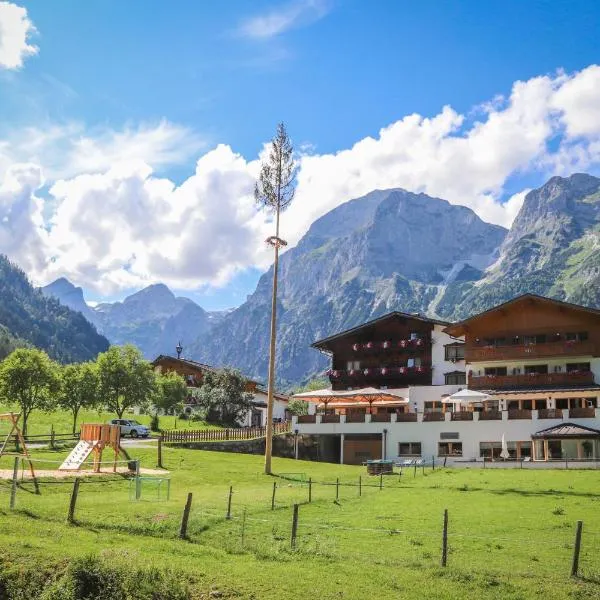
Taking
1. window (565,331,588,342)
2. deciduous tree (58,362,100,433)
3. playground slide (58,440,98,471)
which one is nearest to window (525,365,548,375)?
window (565,331,588,342)

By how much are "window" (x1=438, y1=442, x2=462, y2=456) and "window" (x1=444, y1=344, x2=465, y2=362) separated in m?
15.1

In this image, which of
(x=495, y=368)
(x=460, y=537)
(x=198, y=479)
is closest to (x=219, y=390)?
(x=495, y=368)

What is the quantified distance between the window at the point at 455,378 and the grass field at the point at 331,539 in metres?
37.3

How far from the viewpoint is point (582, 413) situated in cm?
5344

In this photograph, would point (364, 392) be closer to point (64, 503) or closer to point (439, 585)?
point (64, 503)

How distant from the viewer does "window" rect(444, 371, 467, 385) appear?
71.3 metres

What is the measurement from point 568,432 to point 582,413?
2.73 m

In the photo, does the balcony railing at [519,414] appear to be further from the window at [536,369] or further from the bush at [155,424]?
the bush at [155,424]

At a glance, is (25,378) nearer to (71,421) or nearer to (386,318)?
(71,421)

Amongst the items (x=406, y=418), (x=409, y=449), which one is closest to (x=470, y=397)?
(x=406, y=418)

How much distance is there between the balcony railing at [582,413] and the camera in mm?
53156

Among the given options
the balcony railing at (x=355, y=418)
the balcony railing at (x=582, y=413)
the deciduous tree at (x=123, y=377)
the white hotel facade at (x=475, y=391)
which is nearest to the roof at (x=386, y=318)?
the white hotel facade at (x=475, y=391)

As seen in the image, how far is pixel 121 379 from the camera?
62.8 m

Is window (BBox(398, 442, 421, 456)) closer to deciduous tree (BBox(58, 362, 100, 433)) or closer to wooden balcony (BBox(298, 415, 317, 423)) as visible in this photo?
wooden balcony (BBox(298, 415, 317, 423))
